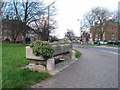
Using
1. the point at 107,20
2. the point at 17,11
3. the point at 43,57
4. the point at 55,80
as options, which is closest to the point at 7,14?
the point at 17,11

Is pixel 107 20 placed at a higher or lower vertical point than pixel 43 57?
higher

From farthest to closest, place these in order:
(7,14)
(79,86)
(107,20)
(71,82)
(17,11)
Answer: (107,20), (17,11), (7,14), (71,82), (79,86)

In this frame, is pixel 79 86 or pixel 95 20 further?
pixel 95 20

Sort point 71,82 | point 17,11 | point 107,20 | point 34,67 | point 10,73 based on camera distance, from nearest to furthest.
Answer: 1. point 71,82
2. point 10,73
3. point 34,67
4. point 17,11
5. point 107,20

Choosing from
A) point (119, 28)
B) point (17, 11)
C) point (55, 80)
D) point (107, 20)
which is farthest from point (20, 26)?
point (119, 28)

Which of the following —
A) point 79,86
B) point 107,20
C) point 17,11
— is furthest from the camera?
point 107,20

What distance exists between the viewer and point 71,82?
24.7 feet

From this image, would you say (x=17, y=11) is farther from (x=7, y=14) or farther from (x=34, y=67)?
(x=34, y=67)

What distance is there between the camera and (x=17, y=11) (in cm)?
3781

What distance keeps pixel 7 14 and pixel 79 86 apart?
95.2 feet

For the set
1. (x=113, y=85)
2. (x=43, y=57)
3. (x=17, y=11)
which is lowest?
(x=113, y=85)

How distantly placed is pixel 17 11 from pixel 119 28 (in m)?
51.9

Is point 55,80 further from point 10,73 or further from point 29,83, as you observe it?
point 10,73

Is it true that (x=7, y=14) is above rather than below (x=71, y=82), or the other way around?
above
